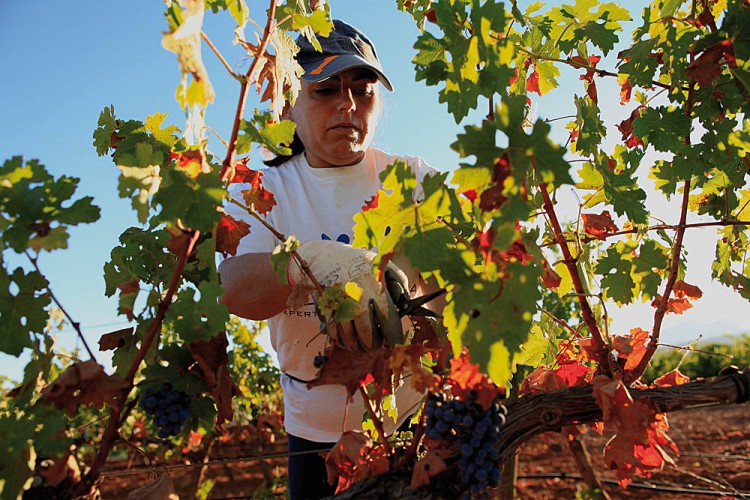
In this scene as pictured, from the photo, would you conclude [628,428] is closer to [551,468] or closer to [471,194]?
[471,194]

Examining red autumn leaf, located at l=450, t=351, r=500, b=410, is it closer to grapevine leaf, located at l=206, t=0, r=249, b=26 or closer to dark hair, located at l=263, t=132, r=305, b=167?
grapevine leaf, located at l=206, t=0, r=249, b=26

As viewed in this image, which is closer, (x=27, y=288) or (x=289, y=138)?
(x=27, y=288)

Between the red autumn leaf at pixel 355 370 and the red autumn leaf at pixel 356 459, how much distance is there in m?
0.17

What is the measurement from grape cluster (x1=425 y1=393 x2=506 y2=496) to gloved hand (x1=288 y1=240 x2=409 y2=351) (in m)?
0.25

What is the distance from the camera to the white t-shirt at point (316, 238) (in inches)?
102

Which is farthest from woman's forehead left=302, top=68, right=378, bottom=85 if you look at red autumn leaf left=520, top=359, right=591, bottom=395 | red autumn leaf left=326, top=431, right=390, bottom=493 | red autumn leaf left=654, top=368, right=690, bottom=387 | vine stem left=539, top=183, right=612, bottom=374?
red autumn leaf left=654, top=368, right=690, bottom=387

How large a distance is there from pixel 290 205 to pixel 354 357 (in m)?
1.35

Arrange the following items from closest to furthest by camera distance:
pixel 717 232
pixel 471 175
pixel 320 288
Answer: pixel 471 175 → pixel 320 288 → pixel 717 232

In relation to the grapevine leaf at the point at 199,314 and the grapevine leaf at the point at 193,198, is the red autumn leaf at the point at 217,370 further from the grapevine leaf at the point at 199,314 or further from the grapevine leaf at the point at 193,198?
the grapevine leaf at the point at 193,198

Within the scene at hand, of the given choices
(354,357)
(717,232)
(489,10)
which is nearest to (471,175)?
(489,10)

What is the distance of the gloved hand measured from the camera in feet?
5.06

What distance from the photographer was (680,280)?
228 centimetres

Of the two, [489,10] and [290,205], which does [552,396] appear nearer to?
[489,10]

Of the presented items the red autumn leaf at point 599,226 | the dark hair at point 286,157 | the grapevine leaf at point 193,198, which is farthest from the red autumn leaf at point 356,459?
the dark hair at point 286,157
